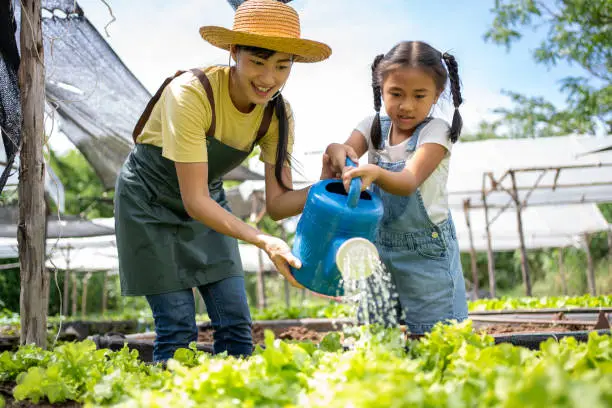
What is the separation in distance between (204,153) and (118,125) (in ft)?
9.64

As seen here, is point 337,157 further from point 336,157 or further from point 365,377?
point 365,377

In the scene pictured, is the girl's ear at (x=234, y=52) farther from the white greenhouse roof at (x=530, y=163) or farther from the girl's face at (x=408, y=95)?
the white greenhouse roof at (x=530, y=163)

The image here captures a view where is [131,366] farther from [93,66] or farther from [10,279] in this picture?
[10,279]

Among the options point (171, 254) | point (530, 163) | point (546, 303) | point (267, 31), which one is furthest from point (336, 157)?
point (530, 163)

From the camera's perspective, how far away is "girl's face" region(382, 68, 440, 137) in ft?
7.45

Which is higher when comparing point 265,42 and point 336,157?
point 265,42

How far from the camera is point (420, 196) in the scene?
7.77 ft

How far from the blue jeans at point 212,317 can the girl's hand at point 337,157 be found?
70cm

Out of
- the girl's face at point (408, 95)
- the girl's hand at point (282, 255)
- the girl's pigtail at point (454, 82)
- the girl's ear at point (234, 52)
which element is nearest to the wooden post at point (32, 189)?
the girl's ear at point (234, 52)

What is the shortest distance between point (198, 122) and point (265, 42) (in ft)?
1.20

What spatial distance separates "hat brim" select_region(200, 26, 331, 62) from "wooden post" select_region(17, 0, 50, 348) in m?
0.89

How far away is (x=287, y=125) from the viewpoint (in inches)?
103

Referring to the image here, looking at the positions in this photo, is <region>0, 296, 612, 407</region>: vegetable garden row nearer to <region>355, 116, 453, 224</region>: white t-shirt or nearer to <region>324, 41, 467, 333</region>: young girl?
<region>324, 41, 467, 333</region>: young girl

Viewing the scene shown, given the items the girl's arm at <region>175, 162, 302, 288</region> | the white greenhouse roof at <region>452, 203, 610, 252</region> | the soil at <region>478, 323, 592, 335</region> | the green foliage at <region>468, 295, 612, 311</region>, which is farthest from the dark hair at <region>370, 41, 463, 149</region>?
the white greenhouse roof at <region>452, 203, 610, 252</region>
